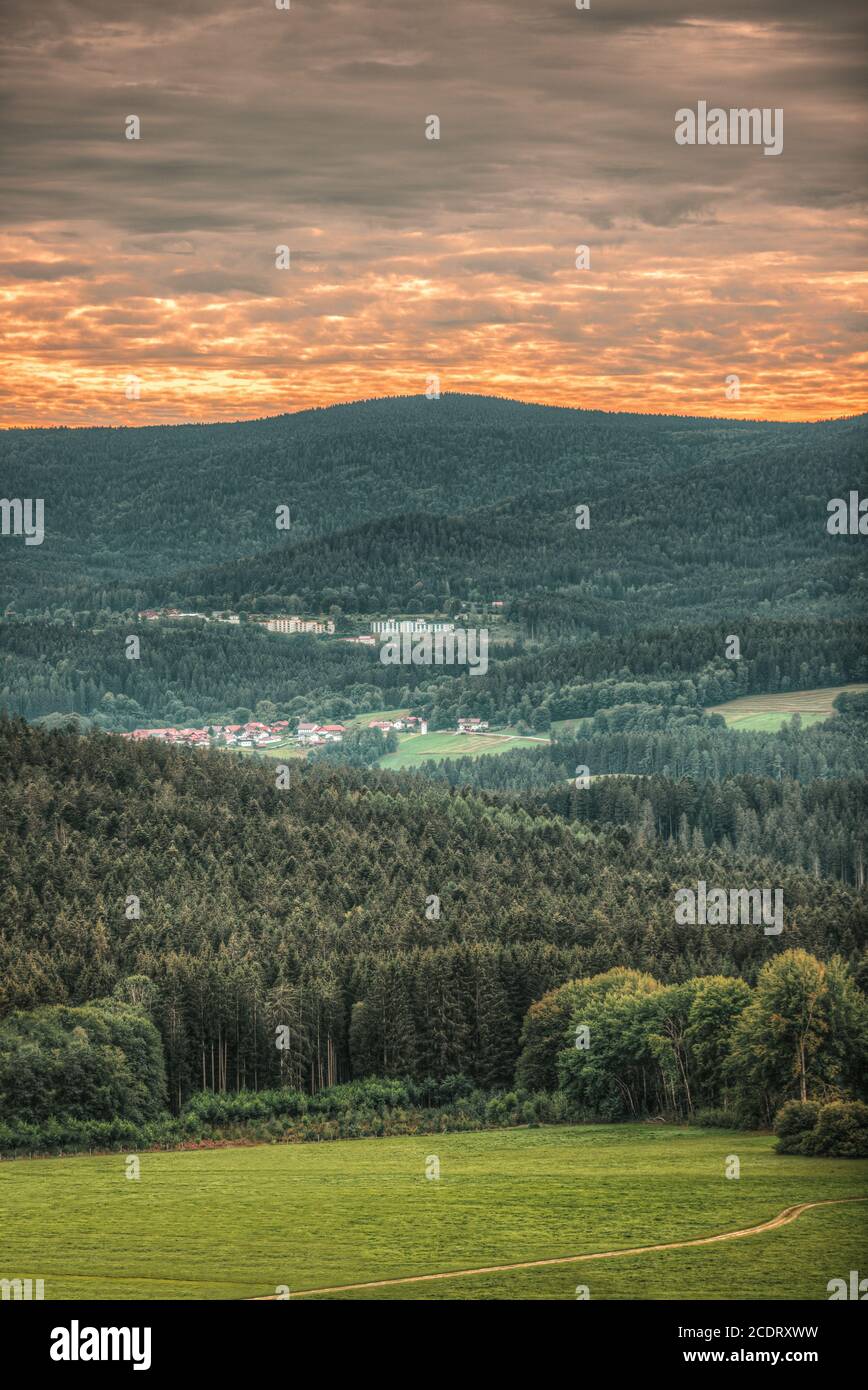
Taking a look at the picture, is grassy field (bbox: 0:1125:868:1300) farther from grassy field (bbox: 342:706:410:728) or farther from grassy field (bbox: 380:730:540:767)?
grassy field (bbox: 342:706:410:728)

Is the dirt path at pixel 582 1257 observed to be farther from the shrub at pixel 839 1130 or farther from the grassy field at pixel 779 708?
the grassy field at pixel 779 708

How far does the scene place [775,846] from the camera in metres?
95.8

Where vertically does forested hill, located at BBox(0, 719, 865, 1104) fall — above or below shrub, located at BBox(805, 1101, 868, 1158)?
above

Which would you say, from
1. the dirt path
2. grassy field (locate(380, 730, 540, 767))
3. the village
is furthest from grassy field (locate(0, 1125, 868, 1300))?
the village

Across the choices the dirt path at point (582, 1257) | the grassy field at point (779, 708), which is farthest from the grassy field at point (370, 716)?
Result: the dirt path at point (582, 1257)

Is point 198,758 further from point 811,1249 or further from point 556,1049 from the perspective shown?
point 811,1249

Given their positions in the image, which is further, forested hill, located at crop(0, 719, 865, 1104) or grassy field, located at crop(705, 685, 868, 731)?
grassy field, located at crop(705, 685, 868, 731)

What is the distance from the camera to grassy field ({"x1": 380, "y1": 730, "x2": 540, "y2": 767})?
463 ft

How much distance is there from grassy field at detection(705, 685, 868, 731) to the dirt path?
10871cm

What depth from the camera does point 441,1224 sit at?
24.4 metres

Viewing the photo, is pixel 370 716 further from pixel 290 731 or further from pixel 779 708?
pixel 779 708

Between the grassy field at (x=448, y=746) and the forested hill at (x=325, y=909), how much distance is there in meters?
47.8

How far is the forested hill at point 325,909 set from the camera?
161ft

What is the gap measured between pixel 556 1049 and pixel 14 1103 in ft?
47.8
